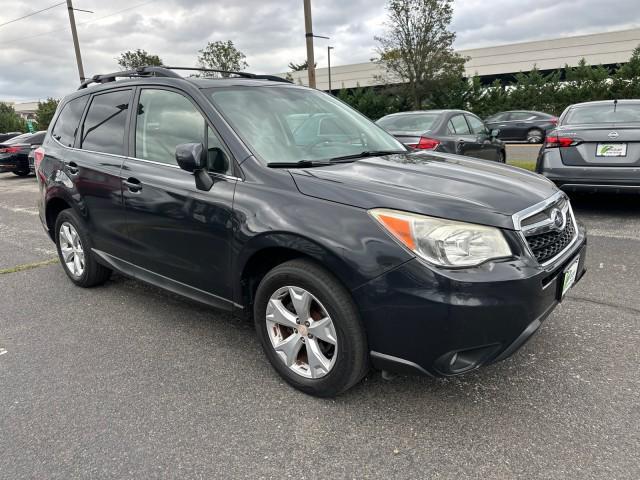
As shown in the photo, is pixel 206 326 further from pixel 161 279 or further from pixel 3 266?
pixel 3 266

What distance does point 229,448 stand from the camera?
231 cm

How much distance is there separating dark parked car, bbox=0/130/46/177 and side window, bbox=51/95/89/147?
12603 millimetres

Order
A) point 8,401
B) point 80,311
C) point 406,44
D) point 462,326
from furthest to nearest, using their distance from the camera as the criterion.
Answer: point 406,44 < point 80,311 < point 8,401 < point 462,326

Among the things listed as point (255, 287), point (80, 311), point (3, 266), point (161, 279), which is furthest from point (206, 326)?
point (3, 266)

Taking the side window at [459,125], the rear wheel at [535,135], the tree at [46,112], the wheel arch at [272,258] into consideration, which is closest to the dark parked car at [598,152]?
the side window at [459,125]

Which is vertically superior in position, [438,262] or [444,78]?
[444,78]

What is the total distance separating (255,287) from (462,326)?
1263 mm

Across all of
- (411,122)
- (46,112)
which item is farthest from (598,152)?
(46,112)

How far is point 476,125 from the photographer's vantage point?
9.04 metres

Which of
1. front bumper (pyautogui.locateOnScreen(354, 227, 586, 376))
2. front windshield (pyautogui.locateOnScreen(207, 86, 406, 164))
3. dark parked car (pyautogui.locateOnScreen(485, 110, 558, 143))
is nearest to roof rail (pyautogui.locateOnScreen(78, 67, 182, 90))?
front windshield (pyautogui.locateOnScreen(207, 86, 406, 164))

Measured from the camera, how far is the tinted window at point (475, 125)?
8.78 m

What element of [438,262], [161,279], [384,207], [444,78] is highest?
[444,78]

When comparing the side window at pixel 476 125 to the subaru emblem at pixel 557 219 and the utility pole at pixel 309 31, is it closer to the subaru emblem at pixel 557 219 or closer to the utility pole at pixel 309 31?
the utility pole at pixel 309 31

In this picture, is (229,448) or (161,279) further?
(161,279)
